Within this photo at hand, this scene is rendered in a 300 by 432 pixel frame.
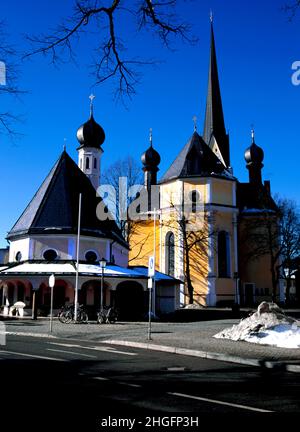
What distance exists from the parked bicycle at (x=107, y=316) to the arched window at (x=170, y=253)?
23.7m

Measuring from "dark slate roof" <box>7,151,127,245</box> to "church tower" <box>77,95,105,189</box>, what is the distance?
27.5 ft

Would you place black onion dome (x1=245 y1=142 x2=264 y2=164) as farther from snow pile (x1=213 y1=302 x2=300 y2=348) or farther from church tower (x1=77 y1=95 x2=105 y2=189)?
snow pile (x1=213 y1=302 x2=300 y2=348)

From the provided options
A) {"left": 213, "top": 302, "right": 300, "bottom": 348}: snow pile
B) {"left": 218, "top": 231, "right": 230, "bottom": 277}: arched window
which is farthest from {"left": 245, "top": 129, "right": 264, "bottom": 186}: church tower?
{"left": 213, "top": 302, "right": 300, "bottom": 348}: snow pile

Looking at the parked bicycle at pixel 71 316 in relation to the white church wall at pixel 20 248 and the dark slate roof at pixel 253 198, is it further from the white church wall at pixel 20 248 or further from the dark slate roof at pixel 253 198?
the dark slate roof at pixel 253 198

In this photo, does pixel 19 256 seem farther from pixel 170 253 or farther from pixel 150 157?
pixel 150 157

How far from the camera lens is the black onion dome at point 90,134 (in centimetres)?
4741

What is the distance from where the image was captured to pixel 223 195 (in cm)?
5031

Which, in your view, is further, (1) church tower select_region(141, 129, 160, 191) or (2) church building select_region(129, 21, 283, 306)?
(1) church tower select_region(141, 129, 160, 191)

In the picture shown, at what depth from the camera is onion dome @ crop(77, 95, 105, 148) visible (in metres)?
47.4

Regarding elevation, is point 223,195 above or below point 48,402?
above

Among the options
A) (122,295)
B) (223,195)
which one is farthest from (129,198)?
(122,295)
